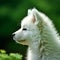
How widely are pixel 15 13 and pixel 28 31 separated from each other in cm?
886

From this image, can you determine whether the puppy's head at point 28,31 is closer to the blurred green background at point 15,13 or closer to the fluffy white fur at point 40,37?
the fluffy white fur at point 40,37

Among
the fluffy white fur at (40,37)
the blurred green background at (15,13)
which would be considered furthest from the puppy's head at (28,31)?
the blurred green background at (15,13)

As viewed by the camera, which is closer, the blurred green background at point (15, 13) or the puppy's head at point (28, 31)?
the puppy's head at point (28, 31)

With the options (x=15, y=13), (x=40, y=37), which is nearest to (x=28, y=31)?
(x=40, y=37)

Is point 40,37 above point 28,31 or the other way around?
the other way around

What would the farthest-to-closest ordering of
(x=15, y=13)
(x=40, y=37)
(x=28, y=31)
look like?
1. (x=15, y=13)
2. (x=28, y=31)
3. (x=40, y=37)

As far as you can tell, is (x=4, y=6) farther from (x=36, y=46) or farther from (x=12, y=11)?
(x=36, y=46)

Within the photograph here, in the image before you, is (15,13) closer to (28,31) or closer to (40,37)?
(28,31)

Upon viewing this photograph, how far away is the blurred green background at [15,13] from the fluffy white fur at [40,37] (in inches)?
307

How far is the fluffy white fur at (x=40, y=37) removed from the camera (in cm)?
826

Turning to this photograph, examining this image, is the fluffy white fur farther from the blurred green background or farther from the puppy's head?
the blurred green background

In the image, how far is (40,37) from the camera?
8.26m

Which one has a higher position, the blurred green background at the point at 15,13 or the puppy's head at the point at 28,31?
the blurred green background at the point at 15,13

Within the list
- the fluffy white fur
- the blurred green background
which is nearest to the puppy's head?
the fluffy white fur
